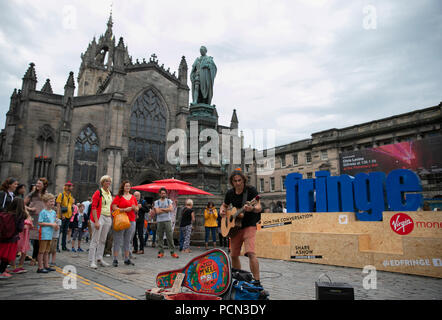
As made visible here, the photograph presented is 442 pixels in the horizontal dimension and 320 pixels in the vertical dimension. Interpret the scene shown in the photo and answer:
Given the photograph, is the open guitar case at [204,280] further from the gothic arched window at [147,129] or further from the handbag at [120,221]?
the gothic arched window at [147,129]

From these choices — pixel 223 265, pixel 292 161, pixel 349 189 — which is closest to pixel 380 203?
pixel 349 189

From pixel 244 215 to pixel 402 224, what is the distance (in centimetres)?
481

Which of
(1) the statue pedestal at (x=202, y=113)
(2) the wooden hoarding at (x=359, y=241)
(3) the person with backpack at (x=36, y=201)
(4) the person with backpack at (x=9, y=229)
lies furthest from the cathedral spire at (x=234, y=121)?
(4) the person with backpack at (x=9, y=229)

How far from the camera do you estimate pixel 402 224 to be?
6922 mm

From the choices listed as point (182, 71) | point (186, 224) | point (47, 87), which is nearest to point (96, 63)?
point (47, 87)

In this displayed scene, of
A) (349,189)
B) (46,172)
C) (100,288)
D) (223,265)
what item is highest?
(46,172)

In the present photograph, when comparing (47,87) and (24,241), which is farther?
(47,87)

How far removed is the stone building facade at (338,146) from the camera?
89.6 feet

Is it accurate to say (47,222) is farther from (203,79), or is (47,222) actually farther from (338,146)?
(338,146)

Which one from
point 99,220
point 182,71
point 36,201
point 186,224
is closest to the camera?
point 99,220
